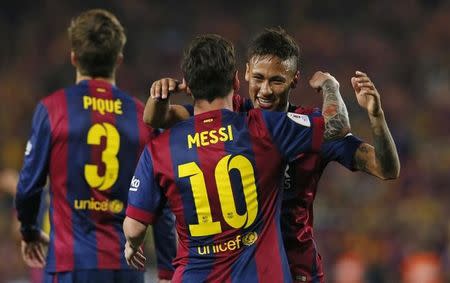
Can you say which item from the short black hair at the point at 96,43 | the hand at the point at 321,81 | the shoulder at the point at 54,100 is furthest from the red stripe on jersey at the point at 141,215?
the short black hair at the point at 96,43

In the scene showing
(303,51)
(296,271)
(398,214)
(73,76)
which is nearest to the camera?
(296,271)

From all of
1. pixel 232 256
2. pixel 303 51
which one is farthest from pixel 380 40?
pixel 232 256

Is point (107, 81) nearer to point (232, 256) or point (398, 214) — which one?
point (232, 256)

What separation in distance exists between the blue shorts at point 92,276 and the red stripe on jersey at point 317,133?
4.86 ft

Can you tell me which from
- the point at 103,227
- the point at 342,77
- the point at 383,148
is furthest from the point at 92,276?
the point at 342,77

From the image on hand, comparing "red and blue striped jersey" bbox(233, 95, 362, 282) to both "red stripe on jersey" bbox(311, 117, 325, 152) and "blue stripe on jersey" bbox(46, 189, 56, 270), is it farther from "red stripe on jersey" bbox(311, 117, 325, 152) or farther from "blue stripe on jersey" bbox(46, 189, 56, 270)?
"blue stripe on jersey" bbox(46, 189, 56, 270)

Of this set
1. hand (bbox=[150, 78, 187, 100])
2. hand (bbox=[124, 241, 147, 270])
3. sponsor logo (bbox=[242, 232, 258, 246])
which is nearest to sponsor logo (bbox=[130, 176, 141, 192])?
hand (bbox=[124, 241, 147, 270])

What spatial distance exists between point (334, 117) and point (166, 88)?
0.70m

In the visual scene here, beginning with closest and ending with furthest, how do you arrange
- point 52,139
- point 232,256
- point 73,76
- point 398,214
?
point 232,256
point 52,139
point 398,214
point 73,76

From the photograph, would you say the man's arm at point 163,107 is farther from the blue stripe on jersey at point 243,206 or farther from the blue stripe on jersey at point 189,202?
the blue stripe on jersey at point 243,206

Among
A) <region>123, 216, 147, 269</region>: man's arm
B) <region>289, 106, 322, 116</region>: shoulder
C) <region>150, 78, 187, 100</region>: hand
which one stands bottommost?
<region>123, 216, 147, 269</region>: man's arm

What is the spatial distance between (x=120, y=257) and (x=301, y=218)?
116 cm

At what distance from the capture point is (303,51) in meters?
14.8

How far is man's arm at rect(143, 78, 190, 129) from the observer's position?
13.1 feet
